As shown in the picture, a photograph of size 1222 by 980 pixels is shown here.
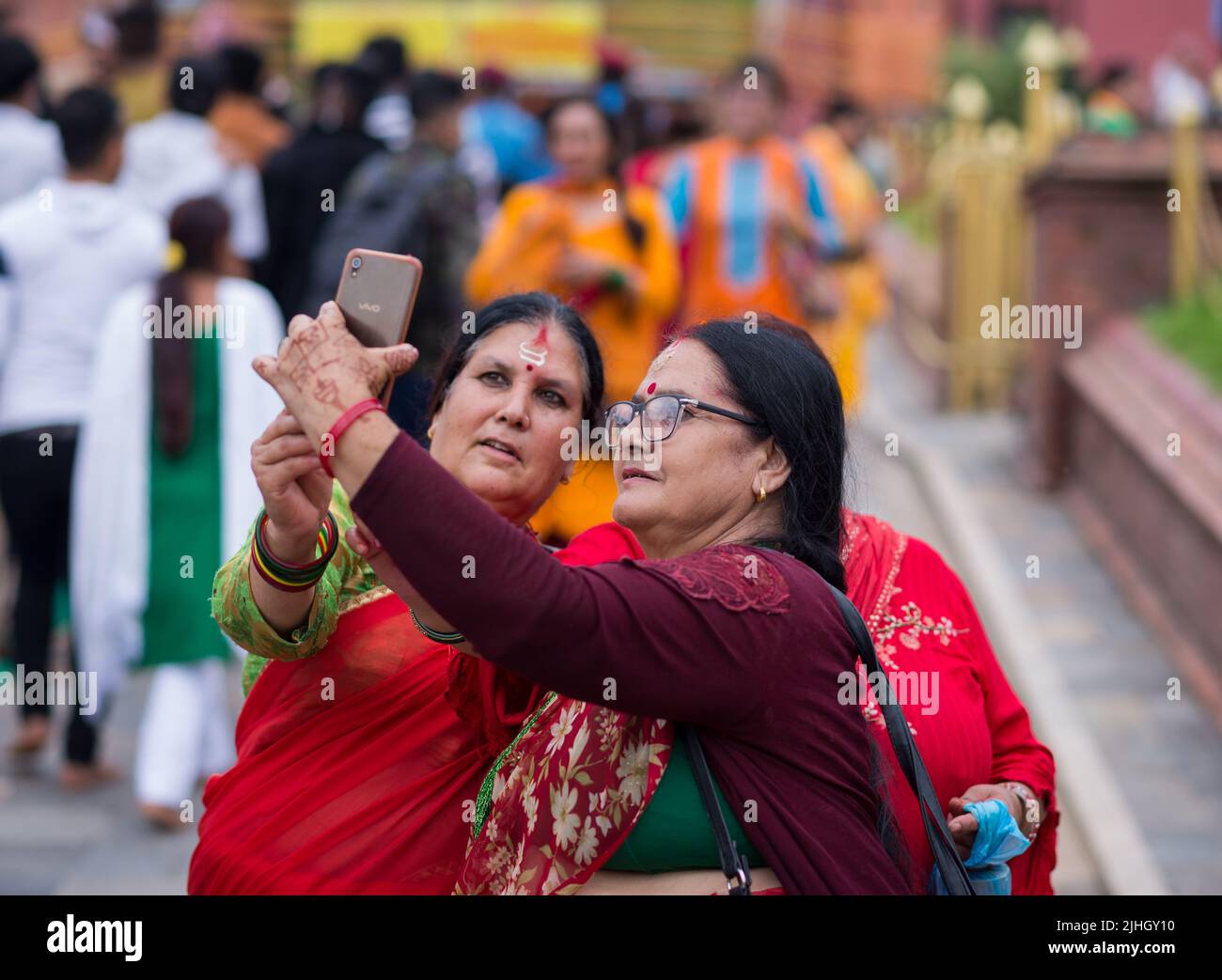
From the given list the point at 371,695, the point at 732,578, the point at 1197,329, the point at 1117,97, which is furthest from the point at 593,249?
the point at 1117,97

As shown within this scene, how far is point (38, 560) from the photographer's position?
591cm

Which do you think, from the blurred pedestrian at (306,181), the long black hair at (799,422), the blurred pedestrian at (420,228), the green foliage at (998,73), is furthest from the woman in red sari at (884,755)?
the green foliage at (998,73)

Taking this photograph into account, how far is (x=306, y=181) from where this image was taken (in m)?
7.67

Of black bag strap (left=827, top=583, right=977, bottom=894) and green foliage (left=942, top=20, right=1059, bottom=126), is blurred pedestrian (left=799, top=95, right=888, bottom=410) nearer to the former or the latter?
black bag strap (left=827, top=583, right=977, bottom=894)

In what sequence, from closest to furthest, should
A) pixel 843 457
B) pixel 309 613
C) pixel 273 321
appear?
1. pixel 843 457
2. pixel 309 613
3. pixel 273 321

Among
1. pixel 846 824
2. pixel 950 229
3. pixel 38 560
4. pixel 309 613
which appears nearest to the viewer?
pixel 846 824

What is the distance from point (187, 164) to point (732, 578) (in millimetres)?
6239

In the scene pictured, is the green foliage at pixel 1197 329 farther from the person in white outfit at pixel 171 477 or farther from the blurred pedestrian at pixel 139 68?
the blurred pedestrian at pixel 139 68

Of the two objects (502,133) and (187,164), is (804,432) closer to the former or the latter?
(187,164)

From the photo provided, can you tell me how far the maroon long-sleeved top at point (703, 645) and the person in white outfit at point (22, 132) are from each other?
5353mm

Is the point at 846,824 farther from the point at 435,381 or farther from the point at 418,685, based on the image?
the point at 435,381

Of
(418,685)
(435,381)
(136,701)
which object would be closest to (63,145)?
(136,701)

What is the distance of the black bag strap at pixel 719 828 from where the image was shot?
6.99 feet

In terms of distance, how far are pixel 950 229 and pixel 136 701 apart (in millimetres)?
6403
